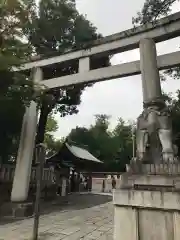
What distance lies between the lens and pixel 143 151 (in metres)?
4.89

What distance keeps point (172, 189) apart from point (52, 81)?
286 inches

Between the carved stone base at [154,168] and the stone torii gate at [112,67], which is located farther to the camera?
the stone torii gate at [112,67]

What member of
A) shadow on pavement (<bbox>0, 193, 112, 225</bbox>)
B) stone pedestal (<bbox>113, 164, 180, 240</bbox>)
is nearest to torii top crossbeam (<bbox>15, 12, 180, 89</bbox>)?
shadow on pavement (<bbox>0, 193, 112, 225</bbox>)

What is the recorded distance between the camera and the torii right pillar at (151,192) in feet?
11.7

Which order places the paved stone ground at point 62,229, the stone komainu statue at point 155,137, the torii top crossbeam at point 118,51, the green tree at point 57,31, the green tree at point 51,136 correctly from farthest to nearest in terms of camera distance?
the green tree at point 51,136, the green tree at point 57,31, the torii top crossbeam at point 118,51, the paved stone ground at point 62,229, the stone komainu statue at point 155,137

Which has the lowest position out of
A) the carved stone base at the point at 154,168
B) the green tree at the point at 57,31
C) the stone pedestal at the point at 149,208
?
the stone pedestal at the point at 149,208

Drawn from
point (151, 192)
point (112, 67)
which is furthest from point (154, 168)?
point (112, 67)

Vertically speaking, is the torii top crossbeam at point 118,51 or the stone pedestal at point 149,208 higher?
the torii top crossbeam at point 118,51

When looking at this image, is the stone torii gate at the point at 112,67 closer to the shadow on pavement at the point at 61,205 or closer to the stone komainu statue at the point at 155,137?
the shadow on pavement at the point at 61,205

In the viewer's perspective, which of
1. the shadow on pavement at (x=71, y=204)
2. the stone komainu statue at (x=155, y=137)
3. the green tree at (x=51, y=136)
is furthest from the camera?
the green tree at (x=51, y=136)

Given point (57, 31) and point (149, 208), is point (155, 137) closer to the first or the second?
point (149, 208)

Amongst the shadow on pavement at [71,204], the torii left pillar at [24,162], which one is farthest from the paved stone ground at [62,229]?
the shadow on pavement at [71,204]

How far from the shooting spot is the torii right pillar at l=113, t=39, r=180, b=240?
11.7ft

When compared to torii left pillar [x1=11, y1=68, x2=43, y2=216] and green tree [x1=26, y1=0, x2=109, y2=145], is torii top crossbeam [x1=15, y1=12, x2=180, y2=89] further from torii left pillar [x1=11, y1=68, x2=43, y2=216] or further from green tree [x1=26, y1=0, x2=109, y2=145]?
green tree [x1=26, y1=0, x2=109, y2=145]
